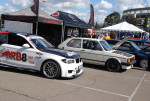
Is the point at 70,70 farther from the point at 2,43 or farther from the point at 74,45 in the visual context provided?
the point at 74,45

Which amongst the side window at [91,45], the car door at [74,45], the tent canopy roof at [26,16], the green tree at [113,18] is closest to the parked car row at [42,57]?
the side window at [91,45]

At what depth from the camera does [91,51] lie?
8922 mm

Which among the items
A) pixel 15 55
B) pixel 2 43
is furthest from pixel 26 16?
pixel 15 55

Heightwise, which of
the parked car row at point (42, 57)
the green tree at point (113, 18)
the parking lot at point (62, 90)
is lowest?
the parking lot at point (62, 90)

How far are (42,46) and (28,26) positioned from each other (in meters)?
6.69

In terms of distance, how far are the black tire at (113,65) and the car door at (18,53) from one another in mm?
3952

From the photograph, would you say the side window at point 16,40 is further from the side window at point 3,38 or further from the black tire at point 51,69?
the black tire at point 51,69

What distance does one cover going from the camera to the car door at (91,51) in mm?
8789

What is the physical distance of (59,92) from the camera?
4859 mm

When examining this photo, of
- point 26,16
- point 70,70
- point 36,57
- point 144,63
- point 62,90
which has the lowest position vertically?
point 62,90

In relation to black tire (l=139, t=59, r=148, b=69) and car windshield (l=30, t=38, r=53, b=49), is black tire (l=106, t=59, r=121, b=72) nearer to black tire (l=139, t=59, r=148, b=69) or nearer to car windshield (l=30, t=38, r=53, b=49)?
black tire (l=139, t=59, r=148, b=69)

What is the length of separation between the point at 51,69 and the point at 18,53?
4.92 ft

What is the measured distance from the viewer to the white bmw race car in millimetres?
6066

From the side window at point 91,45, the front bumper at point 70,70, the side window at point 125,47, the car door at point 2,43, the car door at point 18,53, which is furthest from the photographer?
the side window at point 125,47
